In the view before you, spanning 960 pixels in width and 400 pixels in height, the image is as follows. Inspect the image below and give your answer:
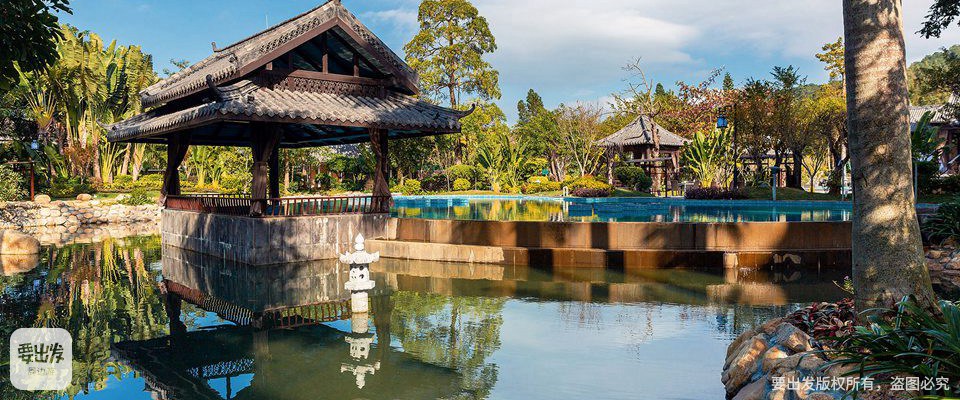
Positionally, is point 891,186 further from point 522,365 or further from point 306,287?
point 306,287

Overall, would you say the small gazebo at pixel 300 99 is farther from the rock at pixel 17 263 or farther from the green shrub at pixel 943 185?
the green shrub at pixel 943 185

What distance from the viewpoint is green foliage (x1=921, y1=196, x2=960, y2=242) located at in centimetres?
1172

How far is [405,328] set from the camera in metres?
7.68

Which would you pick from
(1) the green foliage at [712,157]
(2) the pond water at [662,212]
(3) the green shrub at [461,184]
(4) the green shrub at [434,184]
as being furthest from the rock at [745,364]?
(4) the green shrub at [434,184]

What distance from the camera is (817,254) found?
466 inches

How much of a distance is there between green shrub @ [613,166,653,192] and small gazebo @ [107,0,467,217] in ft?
75.4

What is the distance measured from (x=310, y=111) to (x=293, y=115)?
17.8 inches

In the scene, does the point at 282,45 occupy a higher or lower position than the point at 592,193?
higher

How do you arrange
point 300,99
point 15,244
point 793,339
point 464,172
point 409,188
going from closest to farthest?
point 793,339 < point 300,99 < point 15,244 < point 409,188 < point 464,172

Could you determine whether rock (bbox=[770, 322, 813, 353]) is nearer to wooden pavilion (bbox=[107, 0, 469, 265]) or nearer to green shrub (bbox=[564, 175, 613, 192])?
wooden pavilion (bbox=[107, 0, 469, 265])

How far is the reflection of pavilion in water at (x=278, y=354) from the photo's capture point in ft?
18.2

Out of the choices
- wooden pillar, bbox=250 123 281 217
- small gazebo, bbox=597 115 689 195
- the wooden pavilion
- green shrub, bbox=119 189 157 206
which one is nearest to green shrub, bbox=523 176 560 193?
small gazebo, bbox=597 115 689 195

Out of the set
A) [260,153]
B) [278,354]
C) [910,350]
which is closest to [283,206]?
[260,153]

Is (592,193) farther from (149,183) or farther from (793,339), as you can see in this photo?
(793,339)
